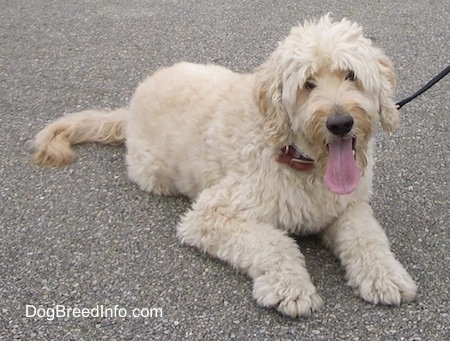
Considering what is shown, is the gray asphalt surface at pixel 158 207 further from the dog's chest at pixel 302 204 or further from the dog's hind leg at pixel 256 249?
the dog's chest at pixel 302 204

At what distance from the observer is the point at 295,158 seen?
3.42m

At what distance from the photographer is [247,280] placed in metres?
3.45

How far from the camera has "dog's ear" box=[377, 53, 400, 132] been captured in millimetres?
3314

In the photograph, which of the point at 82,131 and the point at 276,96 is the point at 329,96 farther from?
the point at 82,131

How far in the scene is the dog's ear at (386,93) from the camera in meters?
3.31

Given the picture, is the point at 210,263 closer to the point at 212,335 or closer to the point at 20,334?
the point at 212,335

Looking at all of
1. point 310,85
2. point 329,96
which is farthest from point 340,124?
point 310,85

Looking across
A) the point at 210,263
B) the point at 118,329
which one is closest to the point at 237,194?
the point at 210,263

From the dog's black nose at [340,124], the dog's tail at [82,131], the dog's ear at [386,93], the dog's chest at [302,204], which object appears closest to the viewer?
the dog's black nose at [340,124]

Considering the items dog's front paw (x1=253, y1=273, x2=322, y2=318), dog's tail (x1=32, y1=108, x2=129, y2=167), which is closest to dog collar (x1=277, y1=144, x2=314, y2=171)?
dog's front paw (x1=253, y1=273, x2=322, y2=318)

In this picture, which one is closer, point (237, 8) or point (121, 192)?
point (121, 192)

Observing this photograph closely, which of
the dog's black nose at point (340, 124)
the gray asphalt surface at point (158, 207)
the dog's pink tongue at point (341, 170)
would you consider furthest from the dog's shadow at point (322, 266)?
the dog's black nose at point (340, 124)

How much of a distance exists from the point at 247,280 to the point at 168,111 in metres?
1.20

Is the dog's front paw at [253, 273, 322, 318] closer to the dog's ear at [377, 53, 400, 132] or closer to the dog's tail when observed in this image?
the dog's ear at [377, 53, 400, 132]
